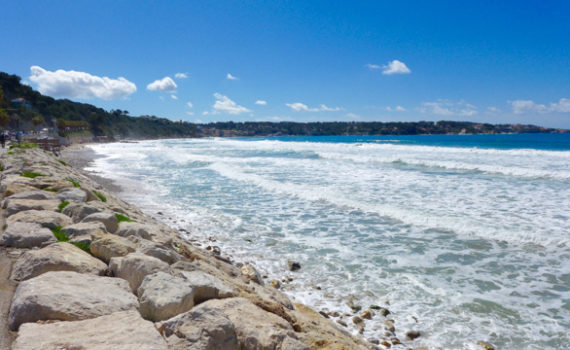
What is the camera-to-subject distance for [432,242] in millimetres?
7441

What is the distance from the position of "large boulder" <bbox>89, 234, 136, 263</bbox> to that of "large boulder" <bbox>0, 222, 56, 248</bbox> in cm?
56

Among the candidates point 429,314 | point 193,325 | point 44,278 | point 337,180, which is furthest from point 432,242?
point 337,180

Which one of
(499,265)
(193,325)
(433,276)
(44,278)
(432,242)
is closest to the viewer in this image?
(193,325)

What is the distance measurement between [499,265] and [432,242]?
1.45m

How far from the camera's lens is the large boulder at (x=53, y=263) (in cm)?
292

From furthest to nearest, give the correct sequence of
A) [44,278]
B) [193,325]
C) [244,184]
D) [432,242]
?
[244,184] → [432,242] → [44,278] → [193,325]

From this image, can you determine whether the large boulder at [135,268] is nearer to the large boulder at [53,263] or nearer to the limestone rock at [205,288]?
the large boulder at [53,263]

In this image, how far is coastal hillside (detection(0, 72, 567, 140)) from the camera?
70.4 meters

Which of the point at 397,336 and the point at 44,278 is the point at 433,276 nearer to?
the point at 397,336

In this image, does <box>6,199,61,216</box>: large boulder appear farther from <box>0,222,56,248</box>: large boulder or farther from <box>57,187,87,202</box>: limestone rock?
<box>0,222,56,248</box>: large boulder

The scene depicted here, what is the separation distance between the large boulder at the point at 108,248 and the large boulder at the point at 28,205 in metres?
2.06

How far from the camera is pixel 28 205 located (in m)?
5.04

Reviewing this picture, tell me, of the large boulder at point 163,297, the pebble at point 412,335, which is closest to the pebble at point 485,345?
the pebble at point 412,335

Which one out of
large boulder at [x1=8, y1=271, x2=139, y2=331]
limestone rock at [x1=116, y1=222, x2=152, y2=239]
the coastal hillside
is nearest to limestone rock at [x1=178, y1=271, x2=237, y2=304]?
large boulder at [x1=8, y1=271, x2=139, y2=331]
